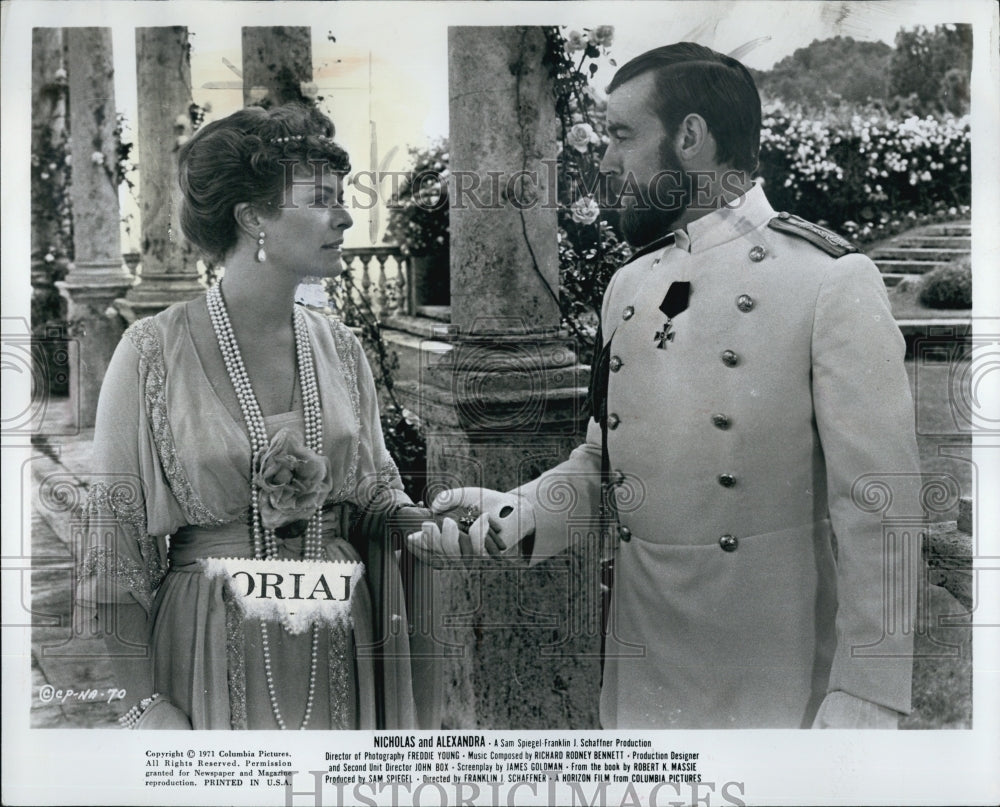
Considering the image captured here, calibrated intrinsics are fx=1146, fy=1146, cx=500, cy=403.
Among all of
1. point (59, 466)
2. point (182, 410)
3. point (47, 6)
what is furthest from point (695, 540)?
point (47, 6)

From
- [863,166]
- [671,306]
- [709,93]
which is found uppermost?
[709,93]

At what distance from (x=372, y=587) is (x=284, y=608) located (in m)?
0.22

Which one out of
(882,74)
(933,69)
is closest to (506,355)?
(882,74)

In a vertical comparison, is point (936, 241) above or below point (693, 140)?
below

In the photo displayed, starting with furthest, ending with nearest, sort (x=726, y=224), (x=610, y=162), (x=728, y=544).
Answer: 1. (x=610, y=162)
2. (x=726, y=224)
3. (x=728, y=544)

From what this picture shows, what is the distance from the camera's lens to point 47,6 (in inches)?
116

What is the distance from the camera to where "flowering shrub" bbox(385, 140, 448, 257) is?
114 inches

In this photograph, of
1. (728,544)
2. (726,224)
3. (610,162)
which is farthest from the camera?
(610,162)

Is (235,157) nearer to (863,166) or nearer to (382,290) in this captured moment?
(382,290)

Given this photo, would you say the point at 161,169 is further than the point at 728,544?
Yes

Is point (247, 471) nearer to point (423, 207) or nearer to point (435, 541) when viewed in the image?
point (435, 541)

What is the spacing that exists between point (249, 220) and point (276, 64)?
16.5 inches

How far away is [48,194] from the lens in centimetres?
295

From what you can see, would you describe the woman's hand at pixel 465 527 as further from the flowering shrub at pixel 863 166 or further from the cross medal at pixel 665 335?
the flowering shrub at pixel 863 166
